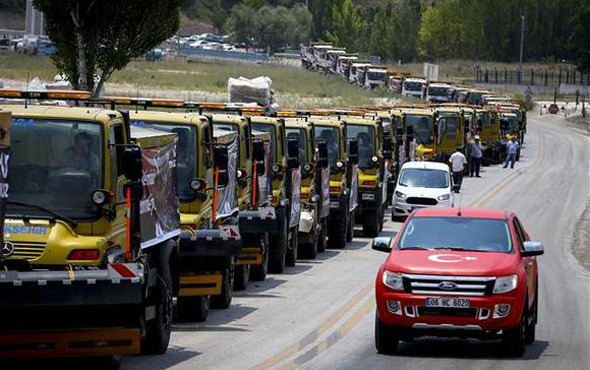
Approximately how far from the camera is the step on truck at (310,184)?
27844 millimetres

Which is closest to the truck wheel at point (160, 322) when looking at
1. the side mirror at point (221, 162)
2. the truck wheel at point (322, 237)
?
the side mirror at point (221, 162)

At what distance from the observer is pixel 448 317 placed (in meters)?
15.8

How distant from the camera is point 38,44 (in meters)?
98.8

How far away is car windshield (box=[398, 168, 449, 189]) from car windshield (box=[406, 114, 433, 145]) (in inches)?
511

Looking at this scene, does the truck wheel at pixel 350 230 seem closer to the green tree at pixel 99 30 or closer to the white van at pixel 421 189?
the white van at pixel 421 189

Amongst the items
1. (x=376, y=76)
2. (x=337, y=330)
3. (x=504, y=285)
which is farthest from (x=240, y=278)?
(x=376, y=76)

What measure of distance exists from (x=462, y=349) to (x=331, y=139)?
48.6 feet

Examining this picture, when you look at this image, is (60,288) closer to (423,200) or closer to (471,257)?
(471,257)

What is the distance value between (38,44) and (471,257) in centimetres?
8509

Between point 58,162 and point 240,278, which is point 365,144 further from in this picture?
point 58,162

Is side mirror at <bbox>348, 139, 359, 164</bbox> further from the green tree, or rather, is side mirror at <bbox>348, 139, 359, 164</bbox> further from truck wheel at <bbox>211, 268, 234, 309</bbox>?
truck wheel at <bbox>211, 268, 234, 309</bbox>

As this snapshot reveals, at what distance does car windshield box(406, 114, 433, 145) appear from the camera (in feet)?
174

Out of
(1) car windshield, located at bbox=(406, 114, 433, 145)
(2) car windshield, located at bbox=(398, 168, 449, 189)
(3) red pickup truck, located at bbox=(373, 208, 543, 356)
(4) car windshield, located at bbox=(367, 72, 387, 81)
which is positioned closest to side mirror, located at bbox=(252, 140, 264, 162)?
(3) red pickup truck, located at bbox=(373, 208, 543, 356)

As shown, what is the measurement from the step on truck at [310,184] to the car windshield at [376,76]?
80.9 metres
